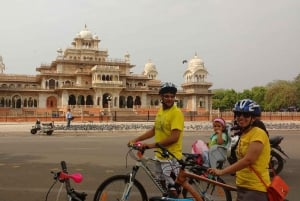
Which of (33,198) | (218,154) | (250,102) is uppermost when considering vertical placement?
(250,102)

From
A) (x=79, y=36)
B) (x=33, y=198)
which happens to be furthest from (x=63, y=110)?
(x=33, y=198)

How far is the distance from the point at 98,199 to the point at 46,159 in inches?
256

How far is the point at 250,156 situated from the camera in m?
3.30

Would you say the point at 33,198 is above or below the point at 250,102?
below

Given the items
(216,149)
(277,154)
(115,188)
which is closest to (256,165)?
(115,188)

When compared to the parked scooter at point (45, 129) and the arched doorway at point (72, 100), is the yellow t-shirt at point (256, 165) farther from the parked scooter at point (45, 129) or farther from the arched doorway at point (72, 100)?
the arched doorway at point (72, 100)

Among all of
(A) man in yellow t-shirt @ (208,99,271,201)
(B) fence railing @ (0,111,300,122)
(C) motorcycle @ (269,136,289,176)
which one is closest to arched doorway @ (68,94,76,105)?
(B) fence railing @ (0,111,300,122)

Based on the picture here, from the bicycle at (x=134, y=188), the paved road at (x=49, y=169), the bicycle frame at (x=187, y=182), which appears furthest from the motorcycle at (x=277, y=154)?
the bicycle frame at (x=187, y=182)

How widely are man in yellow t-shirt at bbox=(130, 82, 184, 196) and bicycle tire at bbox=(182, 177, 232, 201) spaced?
245mm

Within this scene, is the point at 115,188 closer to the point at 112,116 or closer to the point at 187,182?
the point at 187,182

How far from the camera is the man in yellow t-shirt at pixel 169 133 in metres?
4.54

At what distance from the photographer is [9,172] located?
852 centimetres

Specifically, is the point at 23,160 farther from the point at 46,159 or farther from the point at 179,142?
the point at 179,142

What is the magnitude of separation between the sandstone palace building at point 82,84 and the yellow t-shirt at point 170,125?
157ft
